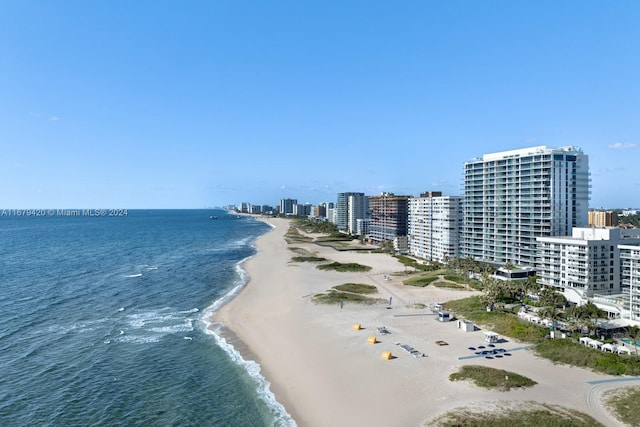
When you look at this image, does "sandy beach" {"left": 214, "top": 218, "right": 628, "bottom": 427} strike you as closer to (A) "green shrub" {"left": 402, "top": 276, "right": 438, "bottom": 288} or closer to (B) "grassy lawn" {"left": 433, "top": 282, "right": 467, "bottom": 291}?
(B) "grassy lawn" {"left": 433, "top": 282, "right": 467, "bottom": 291}

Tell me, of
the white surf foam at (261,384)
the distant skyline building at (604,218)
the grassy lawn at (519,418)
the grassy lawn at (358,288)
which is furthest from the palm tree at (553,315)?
the white surf foam at (261,384)

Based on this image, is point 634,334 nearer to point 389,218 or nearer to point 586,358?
point 586,358

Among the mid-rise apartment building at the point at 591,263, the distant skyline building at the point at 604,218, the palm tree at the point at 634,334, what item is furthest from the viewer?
the distant skyline building at the point at 604,218

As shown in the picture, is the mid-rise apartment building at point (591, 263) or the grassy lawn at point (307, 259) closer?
the mid-rise apartment building at point (591, 263)

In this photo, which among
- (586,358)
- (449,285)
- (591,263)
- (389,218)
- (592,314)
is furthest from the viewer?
(389,218)

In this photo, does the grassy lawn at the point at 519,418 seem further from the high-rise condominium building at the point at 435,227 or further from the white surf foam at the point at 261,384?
the high-rise condominium building at the point at 435,227

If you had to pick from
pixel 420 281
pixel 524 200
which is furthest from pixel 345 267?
pixel 524 200
